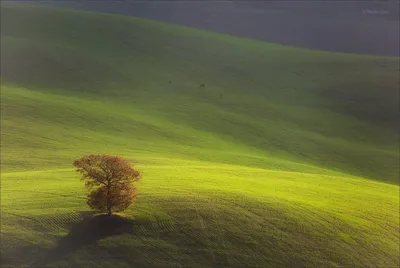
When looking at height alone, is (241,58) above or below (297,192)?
above

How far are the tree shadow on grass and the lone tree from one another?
1.84ft

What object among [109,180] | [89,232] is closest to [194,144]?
[109,180]

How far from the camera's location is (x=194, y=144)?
48031 mm

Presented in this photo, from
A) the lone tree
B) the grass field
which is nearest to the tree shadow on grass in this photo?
the grass field

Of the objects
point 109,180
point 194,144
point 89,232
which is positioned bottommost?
point 89,232

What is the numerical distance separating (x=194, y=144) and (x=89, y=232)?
84.5 ft

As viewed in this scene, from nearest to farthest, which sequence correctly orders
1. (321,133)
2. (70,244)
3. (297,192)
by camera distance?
(70,244) → (297,192) → (321,133)

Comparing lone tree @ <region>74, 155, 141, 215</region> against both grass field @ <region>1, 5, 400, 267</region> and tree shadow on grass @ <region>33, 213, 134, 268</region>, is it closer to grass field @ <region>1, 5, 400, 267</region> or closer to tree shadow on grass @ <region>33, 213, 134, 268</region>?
tree shadow on grass @ <region>33, 213, 134, 268</region>

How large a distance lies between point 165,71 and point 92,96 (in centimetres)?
1583

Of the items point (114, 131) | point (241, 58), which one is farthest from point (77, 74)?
point (241, 58)

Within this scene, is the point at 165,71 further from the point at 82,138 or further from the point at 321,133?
the point at 82,138

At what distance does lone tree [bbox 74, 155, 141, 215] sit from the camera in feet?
78.1

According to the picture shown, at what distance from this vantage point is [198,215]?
82.3ft

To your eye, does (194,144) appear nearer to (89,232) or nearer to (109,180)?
(109,180)
